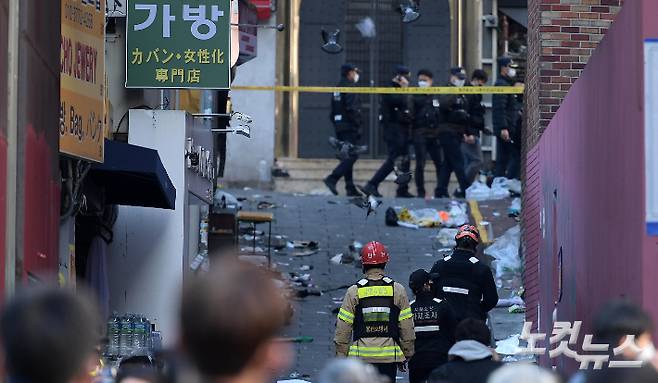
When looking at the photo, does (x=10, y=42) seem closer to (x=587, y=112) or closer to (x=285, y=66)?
(x=587, y=112)

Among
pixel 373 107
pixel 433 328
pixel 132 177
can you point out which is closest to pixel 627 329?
pixel 433 328

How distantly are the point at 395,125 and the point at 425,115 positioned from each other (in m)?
0.50

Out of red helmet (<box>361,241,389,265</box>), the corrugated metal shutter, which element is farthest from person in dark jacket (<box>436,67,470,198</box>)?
red helmet (<box>361,241,389,265</box>)

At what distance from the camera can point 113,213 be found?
16281 mm

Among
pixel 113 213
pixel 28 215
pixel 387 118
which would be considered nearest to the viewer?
pixel 28 215

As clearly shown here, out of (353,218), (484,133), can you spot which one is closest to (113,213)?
(353,218)

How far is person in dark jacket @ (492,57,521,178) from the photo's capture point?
2469 centimetres

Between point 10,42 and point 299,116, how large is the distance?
18.1 meters

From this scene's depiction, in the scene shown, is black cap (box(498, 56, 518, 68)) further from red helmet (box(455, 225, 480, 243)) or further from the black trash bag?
red helmet (box(455, 225, 480, 243))

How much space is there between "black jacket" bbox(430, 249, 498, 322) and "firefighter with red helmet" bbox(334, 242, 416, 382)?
2.91ft

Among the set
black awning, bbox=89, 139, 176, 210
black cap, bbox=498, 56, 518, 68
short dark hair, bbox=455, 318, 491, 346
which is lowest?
short dark hair, bbox=455, 318, 491, 346

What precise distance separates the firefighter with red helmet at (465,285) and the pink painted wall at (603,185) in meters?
0.61

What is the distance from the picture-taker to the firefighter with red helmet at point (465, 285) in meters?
13.1

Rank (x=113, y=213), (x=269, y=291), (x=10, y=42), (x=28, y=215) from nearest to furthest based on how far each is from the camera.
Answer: (x=269, y=291)
(x=10, y=42)
(x=28, y=215)
(x=113, y=213)
